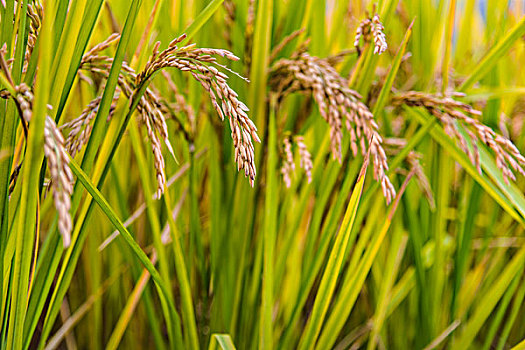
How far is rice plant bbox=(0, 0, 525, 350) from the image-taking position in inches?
23.2

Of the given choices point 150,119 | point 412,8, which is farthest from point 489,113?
point 150,119

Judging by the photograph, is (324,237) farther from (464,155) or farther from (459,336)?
(459,336)

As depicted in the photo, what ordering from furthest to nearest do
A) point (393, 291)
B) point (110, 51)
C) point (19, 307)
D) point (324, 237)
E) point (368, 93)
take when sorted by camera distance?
point (393, 291), point (110, 51), point (368, 93), point (324, 237), point (19, 307)

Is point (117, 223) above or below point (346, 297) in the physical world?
above

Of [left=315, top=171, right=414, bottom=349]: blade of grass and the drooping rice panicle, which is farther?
[left=315, top=171, right=414, bottom=349]: blade of grass

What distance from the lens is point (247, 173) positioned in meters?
0.52

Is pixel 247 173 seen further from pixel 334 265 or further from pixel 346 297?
pixel 346 297

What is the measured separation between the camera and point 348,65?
109cm

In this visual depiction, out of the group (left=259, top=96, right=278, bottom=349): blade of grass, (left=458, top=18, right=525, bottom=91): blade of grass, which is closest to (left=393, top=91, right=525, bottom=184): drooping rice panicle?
(left=458, top=18, right=525, bottom=91): blade of grass

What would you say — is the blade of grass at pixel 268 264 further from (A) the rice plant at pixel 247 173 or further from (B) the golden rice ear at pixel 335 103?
(B) the golden rice ear at pixel 335 103

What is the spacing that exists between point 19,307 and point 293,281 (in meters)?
0.60

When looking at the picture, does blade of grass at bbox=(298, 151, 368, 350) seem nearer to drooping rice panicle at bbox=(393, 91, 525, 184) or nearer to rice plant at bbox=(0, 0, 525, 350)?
rice plant at bbox=(0, 0, 525, 350)

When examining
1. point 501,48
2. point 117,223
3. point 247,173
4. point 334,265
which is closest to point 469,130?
point 501,48

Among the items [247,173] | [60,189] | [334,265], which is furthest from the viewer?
[334,265]
